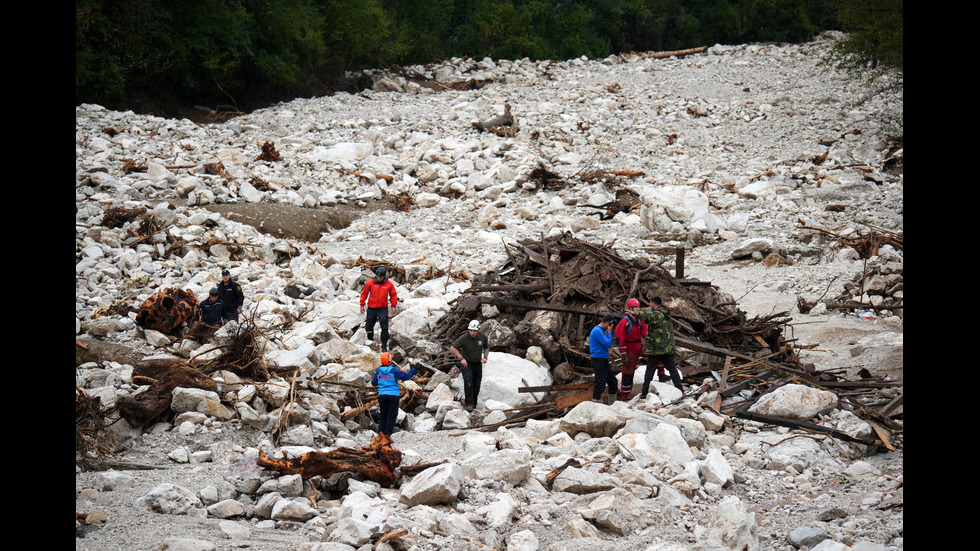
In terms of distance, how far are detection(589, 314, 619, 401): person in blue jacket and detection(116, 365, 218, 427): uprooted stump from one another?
11.6ft

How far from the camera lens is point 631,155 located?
19766 mm

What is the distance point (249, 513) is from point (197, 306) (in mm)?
5658

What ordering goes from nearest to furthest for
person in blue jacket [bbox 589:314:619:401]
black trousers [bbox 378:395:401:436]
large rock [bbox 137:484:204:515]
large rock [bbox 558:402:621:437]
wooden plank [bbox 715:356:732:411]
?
large rock [bbox 137:484:204:515], large rock [bbox 558:402:621:437], black trousers [bbox 378:395:401:436], wooden plank [bbox 715:356:732:411], person in blue jacket [bbox 589:314:619:401]

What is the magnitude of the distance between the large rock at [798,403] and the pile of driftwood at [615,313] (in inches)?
7.7

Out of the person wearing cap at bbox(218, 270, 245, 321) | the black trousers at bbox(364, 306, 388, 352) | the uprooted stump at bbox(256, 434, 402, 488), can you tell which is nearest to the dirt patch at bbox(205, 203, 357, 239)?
the person wearing cap at bbox(218, 270, 245, 321)

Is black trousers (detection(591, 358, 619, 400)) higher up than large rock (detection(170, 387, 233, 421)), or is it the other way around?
large rock (detection(170, 387, 233, 421))

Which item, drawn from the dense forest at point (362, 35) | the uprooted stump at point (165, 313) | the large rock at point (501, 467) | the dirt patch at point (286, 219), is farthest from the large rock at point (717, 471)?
the dense forest at point (362, 35)

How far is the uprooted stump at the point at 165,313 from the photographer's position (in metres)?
9.28

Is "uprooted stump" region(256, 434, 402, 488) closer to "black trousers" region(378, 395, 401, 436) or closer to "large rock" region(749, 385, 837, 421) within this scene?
"black trousers" region(378, 395, 401, 436)

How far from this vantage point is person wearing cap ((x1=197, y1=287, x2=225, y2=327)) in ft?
29.8

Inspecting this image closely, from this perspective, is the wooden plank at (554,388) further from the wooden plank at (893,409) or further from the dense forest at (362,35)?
the dense forest at (362,35)

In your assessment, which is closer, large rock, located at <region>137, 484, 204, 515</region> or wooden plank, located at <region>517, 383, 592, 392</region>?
large rock, located at <region>137, 484, 204, 515</region>

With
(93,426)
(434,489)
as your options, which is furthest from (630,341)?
(93,426)
